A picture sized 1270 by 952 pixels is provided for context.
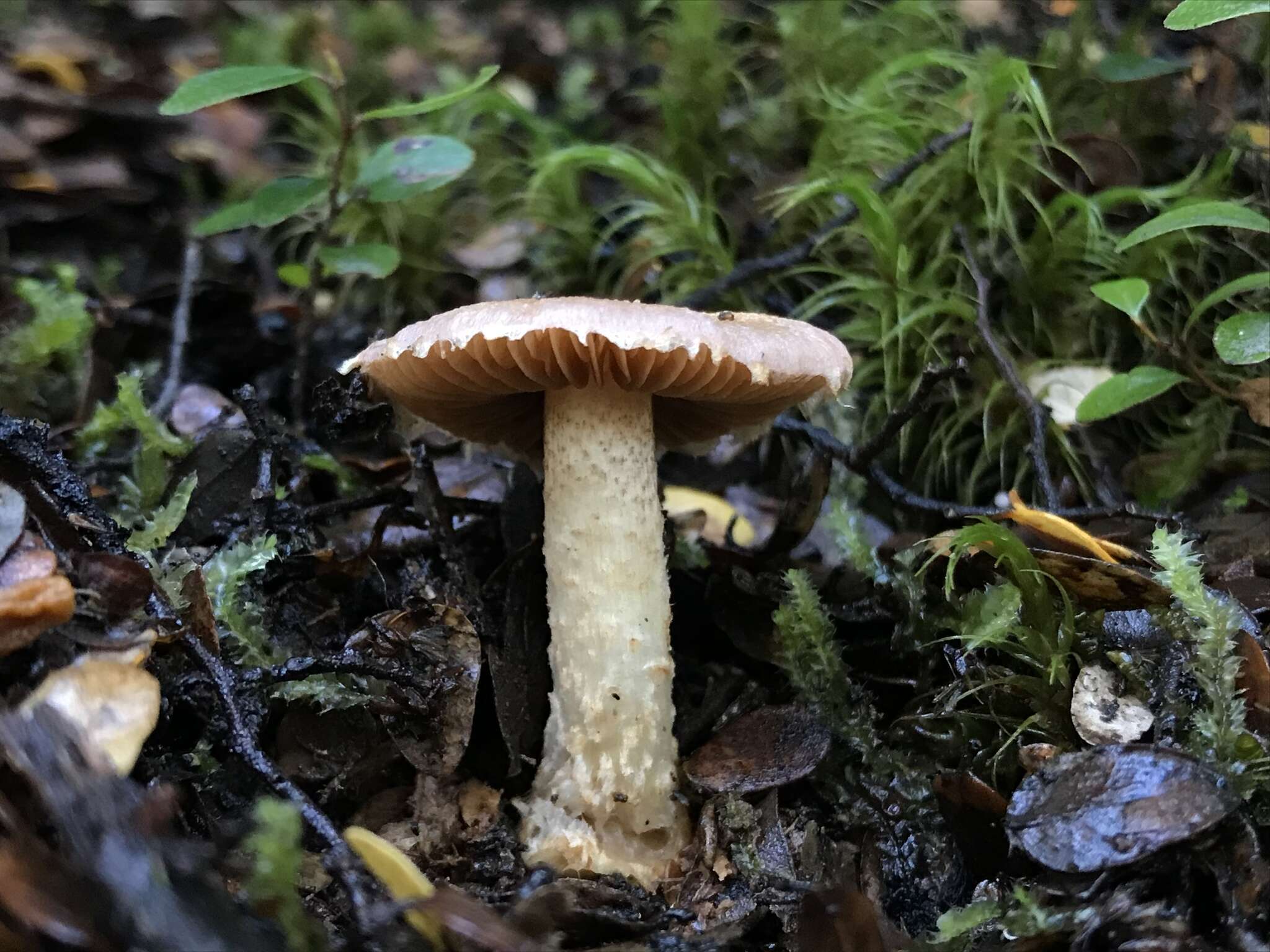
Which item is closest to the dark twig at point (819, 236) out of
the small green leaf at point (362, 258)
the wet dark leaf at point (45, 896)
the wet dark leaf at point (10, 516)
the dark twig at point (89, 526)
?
the small green leaf at point (362, 258)

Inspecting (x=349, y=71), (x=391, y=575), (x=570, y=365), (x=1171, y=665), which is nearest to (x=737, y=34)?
(x=349, y=71)

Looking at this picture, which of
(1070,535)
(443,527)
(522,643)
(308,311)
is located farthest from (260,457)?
(1070,535)

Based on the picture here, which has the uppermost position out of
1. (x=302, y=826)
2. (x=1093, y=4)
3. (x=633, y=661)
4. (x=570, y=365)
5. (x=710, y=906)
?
(x=1093, y=4)

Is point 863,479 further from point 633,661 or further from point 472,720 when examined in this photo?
point 472,720

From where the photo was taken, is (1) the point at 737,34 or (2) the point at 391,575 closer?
(2) the point at 391,575

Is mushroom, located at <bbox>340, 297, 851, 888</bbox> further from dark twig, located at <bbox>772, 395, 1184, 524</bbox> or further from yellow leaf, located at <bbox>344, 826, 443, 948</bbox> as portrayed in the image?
yellow leaf, located at <bbox>344, 826, 443, 948</bbox>

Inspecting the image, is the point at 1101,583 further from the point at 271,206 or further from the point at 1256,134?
the point at 271,206

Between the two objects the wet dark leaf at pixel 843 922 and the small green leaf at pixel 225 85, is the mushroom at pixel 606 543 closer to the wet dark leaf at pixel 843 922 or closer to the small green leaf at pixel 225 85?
the wet dark leaf at pixel 843 922

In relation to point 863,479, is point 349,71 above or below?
above

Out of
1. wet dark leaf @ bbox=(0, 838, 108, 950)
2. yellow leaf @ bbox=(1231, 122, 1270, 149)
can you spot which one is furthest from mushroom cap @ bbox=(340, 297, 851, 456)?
yellow leaf @ bbox=(1231, 122, 1270, 149)
